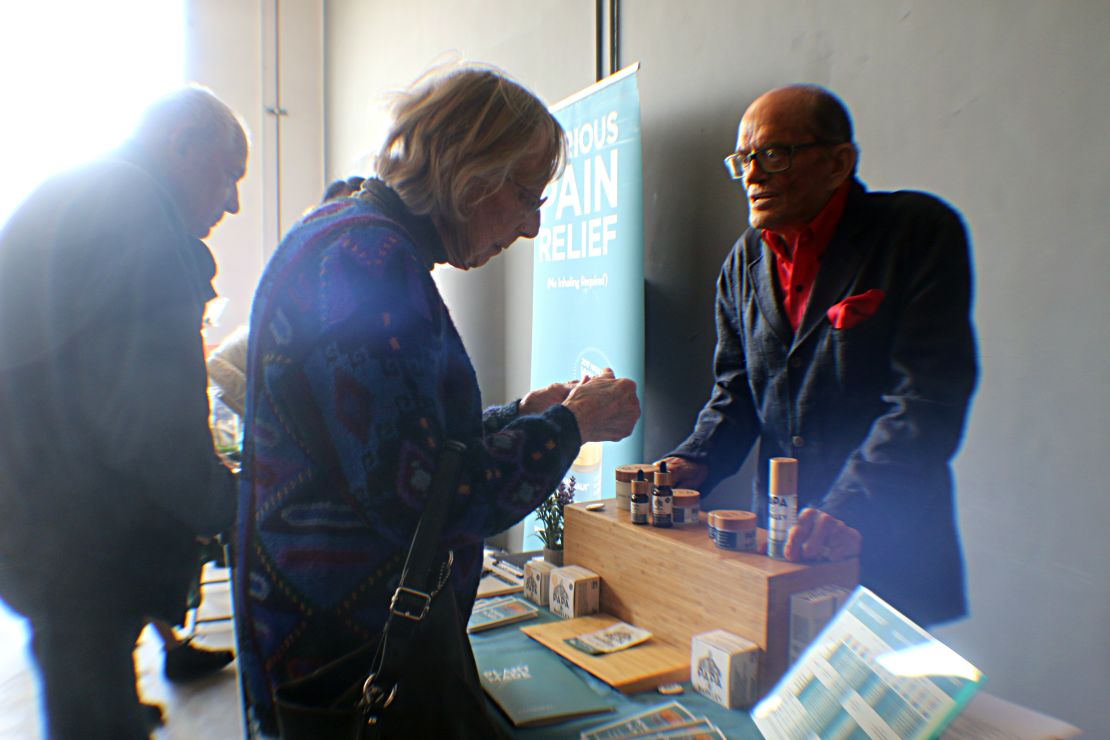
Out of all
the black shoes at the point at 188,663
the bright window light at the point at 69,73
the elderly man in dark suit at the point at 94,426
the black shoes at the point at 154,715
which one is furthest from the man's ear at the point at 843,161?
the bright window light at the point at 69,73

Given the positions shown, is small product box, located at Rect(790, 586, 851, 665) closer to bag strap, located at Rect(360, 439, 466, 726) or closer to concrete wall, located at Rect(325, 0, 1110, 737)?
concrete wall, located at Rect(325, 0, 1110, 737)

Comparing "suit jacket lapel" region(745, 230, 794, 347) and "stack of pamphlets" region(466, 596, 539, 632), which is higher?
"suit jacket lapel" region(745, 230, 794, 347)

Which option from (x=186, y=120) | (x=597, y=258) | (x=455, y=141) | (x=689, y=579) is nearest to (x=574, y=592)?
(x=689, y=579)

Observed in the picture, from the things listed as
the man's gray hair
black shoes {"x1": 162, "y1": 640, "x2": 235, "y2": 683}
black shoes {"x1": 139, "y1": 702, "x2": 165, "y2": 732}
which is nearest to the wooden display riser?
the man's gray hair

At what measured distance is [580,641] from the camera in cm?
145

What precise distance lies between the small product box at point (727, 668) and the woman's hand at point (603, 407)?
14.7 inches

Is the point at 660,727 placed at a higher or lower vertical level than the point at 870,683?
lower

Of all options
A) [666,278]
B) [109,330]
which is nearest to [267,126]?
[666,278]

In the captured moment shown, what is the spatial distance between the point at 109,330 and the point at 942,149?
1706 millimetres

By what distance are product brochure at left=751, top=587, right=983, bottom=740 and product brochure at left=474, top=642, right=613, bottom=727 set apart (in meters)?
0.28

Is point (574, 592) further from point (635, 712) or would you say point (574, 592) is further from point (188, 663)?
point (188, 663)

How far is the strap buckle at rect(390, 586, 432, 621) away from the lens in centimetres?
96

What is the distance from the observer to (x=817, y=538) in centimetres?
125

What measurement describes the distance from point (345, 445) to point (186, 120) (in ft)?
4.35
